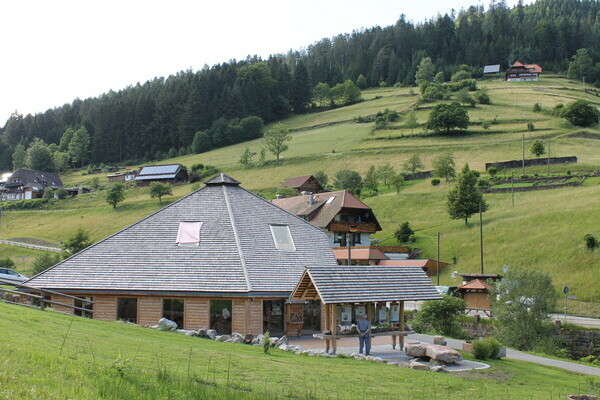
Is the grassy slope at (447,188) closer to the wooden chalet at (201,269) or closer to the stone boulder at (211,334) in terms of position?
the wooden chalet at (201,269)

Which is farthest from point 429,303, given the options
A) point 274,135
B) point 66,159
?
point 66,159

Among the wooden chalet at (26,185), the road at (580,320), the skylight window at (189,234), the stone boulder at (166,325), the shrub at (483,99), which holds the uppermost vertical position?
the shrub at (483,99)

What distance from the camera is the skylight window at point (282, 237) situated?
100 ft

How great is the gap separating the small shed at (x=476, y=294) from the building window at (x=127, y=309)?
26086 millimetres

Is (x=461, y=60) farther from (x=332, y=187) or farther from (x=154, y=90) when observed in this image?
(x=332, y=187)

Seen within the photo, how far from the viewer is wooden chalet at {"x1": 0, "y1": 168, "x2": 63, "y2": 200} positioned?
118375mm

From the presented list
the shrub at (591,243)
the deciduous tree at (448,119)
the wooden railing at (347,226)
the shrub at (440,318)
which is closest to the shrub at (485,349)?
the shrub at (440,318)

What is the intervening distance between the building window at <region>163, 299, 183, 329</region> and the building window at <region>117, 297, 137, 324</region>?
5.46ft

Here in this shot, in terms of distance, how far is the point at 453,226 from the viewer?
2480 inches

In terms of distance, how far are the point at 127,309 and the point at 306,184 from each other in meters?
59.5

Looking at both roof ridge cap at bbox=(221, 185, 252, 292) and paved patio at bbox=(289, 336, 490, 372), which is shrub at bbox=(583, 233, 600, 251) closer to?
paved patio at bbox=(289, 336, 490, 372)

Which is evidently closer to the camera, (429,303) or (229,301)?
(229,301)

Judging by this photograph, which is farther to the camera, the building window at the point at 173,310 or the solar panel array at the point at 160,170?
the solar panel array at the point at 160,170

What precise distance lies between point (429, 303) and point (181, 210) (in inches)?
555
